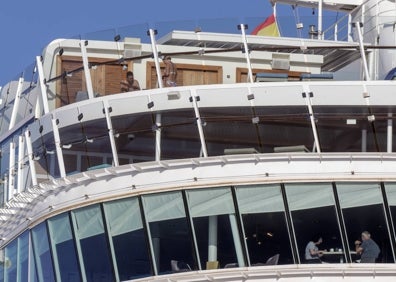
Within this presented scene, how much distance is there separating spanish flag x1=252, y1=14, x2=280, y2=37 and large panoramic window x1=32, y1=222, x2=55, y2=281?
683cm

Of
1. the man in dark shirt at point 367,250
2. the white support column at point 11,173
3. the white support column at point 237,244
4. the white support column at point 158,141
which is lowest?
Result: the man in dark shirt at point 367,250

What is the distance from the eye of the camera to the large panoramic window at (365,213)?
104 ft

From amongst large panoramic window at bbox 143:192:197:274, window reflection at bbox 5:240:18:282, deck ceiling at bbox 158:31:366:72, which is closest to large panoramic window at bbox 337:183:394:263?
large panoramic window at bbox 143:192:197:274

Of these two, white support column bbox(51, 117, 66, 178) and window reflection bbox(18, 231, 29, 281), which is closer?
white support column bbox(51, 117, 66, 178)

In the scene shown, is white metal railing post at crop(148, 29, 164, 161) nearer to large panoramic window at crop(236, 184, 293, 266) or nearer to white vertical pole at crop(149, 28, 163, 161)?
white vertical pole at crop(149, 28, 163, 161)

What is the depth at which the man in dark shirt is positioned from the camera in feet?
104

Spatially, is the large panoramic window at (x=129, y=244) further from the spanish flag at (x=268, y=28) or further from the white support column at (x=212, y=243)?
the spanish flag at (x=268, y=28)

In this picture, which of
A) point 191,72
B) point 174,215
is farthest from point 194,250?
point 191,72

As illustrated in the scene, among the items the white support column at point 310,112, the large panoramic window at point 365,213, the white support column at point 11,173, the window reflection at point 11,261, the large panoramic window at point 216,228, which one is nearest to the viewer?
the large panoramic window at point 365,213

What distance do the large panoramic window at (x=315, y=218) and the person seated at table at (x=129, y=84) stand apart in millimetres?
4180

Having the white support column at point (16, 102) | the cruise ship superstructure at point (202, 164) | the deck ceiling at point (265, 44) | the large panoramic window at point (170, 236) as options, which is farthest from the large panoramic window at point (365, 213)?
the white support column at point (16, 102)

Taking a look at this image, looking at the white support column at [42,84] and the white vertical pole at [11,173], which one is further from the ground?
the white support column at [42,84]

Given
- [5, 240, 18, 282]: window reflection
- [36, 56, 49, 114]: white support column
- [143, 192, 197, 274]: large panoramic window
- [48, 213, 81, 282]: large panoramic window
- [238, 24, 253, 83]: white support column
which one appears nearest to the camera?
[143, 192, 197, 274]: large panoramic window

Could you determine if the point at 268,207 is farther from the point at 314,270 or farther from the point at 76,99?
the point at 76,99
